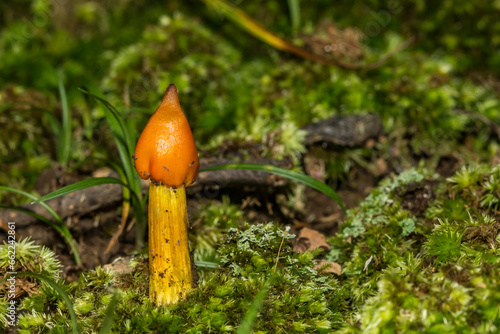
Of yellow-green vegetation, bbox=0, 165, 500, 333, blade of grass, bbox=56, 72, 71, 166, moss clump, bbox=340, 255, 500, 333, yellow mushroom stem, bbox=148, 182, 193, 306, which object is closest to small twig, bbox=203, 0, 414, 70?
yellow-green vegetation, bbox=0, 165, 500, 333

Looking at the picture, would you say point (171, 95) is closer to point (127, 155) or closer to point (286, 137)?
point (127, 155)

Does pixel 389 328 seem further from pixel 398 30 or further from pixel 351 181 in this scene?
pixel 398 30

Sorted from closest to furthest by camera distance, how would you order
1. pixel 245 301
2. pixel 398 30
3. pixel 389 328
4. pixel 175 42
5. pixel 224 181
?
pixel 389 328
pixel 245 301
pixel 224 181
pixel 175 42
pixel 398 30

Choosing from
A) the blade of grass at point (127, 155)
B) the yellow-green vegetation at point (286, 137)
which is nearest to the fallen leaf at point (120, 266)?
the yellow-green vegetation at point (286, 137)

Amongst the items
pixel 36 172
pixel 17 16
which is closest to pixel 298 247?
pixel 36 172

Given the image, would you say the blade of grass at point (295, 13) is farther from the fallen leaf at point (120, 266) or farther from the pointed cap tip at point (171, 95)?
the fallen leaf at point (120, 266)

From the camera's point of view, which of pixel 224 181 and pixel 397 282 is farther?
pixel 224 181

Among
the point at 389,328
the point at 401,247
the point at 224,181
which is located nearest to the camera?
the point at 389,328

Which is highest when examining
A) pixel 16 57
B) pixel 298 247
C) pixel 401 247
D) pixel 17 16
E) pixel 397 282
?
pixel 17 16
